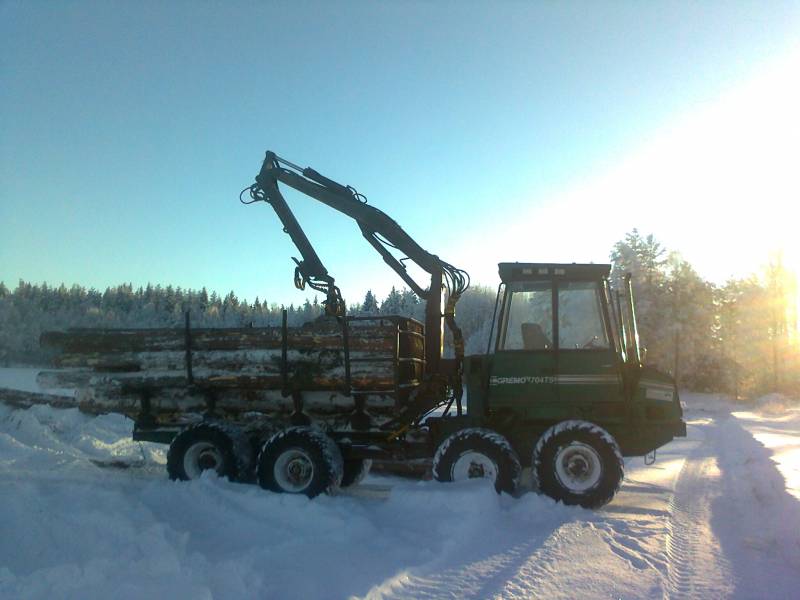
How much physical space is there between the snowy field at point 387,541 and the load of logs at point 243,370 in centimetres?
122

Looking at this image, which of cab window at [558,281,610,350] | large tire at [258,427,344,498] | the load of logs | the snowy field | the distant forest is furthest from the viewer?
the distant forest

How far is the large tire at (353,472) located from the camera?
30.8ft

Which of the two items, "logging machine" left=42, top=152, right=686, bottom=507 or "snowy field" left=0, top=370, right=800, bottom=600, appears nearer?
"snowy field" left=0, top=370, right=800, bottom=600

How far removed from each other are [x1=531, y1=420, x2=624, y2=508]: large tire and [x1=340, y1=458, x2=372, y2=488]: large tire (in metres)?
2.87

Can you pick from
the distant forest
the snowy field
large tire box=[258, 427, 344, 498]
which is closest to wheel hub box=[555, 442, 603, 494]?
the snowy field

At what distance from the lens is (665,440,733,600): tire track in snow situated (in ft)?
15.8

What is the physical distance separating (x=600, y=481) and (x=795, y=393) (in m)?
42.5

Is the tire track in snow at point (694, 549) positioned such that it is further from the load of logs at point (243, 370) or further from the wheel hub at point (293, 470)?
the wheel hub at point (293, 470)

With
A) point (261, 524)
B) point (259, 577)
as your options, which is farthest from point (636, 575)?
point (261, 524)

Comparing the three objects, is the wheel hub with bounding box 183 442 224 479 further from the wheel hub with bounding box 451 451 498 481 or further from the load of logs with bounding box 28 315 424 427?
the wheel hub with bounding box 451 451 498 481

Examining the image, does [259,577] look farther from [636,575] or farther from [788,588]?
[788,588]

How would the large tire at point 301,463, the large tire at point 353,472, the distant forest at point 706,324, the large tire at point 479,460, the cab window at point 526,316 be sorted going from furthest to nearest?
the distant forest at point 706,324, the large tire at point 353,472, the cab window at point 526,316, the large tire at point 301,463, the large tire at point 479,460

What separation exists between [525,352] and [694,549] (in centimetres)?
327

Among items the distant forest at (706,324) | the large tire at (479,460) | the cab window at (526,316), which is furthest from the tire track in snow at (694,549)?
the distant forest at (706,324)
